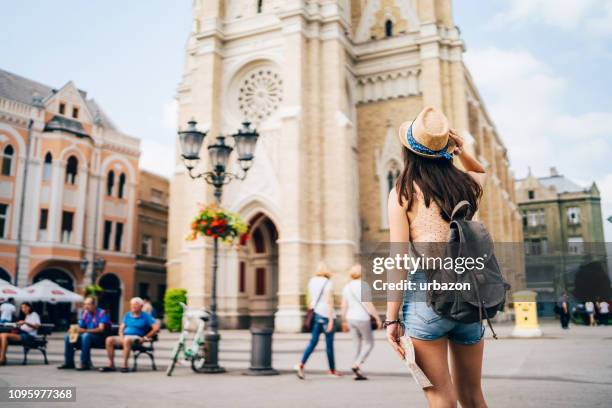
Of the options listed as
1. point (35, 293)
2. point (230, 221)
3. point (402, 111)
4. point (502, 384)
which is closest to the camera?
point (502, 384)

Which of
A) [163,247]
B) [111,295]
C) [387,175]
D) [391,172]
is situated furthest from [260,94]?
[163,247]

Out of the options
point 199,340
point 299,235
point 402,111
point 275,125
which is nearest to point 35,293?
point 299,235

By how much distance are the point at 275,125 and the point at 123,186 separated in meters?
12.2

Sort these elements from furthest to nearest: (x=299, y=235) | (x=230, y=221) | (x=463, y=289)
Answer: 1. (x=299, y=235)
2. (x=230, y=221)
3. (x=463, y=289)

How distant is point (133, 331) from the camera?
32.4ft

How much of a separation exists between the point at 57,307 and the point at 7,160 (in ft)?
25.7

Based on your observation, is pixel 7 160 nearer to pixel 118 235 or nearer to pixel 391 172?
pixel 118 235

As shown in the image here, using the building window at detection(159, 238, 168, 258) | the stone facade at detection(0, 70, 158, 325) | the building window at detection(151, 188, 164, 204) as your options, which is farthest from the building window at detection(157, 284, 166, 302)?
the building window at detection(151, 188, 164, 204)

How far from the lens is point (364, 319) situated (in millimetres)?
8570

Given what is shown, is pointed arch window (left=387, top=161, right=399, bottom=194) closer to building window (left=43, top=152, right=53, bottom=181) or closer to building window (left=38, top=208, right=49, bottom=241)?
building window (left=43, top=152, right=53, bottom=181)

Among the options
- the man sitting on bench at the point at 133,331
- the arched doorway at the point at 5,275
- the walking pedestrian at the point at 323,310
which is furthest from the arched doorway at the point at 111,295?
the walking pedestrian at the point at 323,310

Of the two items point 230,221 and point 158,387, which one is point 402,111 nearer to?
point 230,221

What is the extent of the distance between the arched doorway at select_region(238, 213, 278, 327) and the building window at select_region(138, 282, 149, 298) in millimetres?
11071

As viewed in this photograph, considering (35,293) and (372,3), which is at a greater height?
(372,3)
